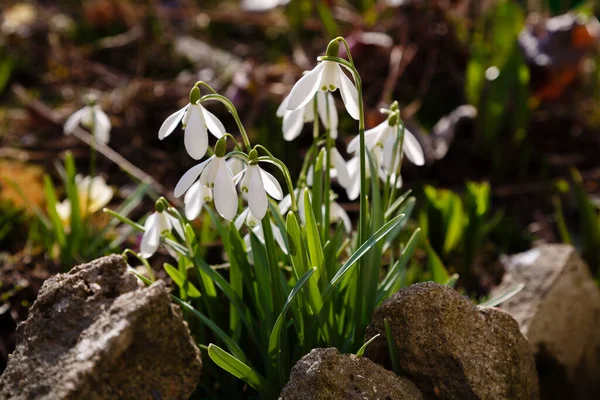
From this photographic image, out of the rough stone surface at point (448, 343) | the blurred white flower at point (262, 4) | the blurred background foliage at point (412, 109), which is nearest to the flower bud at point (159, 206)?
the rough stone surface at point (448, 343)

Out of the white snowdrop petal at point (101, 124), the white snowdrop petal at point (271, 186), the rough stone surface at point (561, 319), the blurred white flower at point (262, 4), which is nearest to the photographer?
the white snowdrop petal at point (271, 186)

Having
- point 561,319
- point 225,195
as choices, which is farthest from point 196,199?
point 561,319

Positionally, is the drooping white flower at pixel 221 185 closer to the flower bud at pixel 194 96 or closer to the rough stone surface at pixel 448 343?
the flower bud at pixel 194 96

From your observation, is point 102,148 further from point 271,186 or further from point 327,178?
point 271,186

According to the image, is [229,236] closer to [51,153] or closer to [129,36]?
[51,153]

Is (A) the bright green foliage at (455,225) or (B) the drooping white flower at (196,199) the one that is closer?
(B) the drooping white flower at (196,199)

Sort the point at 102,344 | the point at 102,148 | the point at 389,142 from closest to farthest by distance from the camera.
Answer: the point at 102,344 → the point at 389,142 → the point at 102,148
